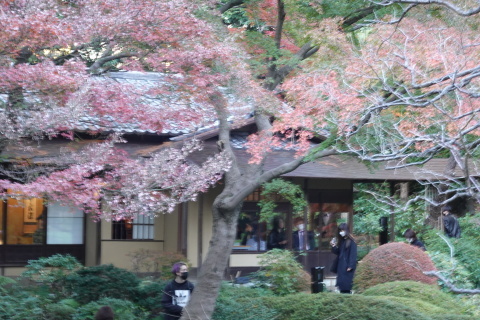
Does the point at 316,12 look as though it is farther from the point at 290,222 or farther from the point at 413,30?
the point at 290,222

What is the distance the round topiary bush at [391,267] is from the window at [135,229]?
317 inches

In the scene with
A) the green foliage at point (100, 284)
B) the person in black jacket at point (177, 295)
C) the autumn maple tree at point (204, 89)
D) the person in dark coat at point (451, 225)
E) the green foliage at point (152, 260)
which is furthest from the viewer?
the person in dark coat at point (451, 225)

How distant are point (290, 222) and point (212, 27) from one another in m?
10.5

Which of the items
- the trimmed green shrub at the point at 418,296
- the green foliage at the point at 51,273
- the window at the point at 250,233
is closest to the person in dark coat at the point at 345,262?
the trimmed green shrub at the point at 418,296

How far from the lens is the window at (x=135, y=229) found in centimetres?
1953

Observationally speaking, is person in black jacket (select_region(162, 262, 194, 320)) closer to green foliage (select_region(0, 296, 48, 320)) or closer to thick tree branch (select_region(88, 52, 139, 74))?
green foliage (select_region(0, 296, 48, 320))

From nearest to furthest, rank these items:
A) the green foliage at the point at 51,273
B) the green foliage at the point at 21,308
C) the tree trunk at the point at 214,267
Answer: the green foliage at the point at 21,308
the tree trunk at the point at 214,267
the green foliage at the point at 51,273

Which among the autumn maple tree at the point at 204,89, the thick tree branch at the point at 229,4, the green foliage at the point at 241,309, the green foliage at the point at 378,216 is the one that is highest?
the thick tree branch at the point at 229,4

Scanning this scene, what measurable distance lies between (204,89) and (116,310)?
3594 millimetres

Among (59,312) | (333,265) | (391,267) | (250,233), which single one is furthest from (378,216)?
(59,312)

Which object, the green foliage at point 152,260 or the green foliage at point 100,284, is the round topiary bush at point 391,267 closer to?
the green foliage at point 100,284

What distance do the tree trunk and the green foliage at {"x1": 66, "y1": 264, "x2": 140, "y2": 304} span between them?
173cm

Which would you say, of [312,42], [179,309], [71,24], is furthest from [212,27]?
[179,309]

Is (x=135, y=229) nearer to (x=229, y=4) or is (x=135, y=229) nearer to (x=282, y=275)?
(x=282, y=275)
